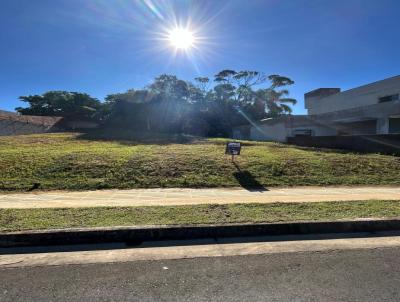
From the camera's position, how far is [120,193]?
32.8 feet

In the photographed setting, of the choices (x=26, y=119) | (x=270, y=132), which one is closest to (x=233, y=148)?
(x=270, y=132)

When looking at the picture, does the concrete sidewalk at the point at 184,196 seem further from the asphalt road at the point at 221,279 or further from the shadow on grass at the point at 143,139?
the shadow on grass at the point at 143,139

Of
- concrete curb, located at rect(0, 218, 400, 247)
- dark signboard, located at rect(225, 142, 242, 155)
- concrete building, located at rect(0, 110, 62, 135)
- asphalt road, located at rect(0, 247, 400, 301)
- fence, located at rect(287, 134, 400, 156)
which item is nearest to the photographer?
asphalt road, located at rect(0, 247, 400, 301)

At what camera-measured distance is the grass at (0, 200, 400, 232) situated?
6.24 m

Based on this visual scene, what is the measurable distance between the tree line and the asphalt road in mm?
37272

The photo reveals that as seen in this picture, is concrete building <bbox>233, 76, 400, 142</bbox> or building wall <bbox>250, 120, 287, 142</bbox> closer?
concrete building <bbox>233, 76, 400, 142</bbox>

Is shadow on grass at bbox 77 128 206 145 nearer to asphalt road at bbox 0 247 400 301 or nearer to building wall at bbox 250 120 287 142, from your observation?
building wall at bbox 250 120 287 142

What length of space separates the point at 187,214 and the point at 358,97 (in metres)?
34.7

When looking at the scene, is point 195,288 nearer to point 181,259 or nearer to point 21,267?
point 181,259

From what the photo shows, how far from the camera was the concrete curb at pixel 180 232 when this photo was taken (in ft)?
18.3

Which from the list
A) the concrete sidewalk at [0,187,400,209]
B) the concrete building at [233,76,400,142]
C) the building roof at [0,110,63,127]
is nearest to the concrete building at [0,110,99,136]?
the building roof at [0,110,63,127]

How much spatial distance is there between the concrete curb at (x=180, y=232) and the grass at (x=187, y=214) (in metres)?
0.26

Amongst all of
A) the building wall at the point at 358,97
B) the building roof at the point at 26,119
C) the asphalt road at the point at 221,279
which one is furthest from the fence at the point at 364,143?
the building roof at the point at 26,119

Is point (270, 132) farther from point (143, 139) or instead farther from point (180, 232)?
point (180, 232)
